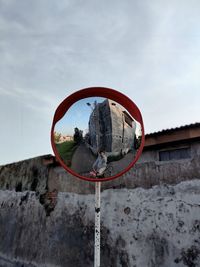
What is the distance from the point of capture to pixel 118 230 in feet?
13.8

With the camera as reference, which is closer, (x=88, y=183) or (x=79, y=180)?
(x=88, y=183)

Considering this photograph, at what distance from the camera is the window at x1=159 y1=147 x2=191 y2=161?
385cm

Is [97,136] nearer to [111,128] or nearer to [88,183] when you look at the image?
[111,128]

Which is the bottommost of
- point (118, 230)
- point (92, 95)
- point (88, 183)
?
point (118, 230)

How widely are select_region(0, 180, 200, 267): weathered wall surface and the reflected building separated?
2167 mm

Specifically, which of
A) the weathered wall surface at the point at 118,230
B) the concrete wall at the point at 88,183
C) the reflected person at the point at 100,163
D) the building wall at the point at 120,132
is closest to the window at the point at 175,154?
the concrete wall at the point at 88,183

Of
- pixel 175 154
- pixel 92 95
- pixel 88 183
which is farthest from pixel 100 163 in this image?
pixel 88 183

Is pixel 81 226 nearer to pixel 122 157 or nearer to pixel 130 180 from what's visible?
pixel 130 180

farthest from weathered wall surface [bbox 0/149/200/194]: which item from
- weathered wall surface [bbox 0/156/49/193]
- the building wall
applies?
the building wall

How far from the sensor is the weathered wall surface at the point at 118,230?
351cm

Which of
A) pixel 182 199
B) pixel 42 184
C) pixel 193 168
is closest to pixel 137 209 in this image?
pixel 182 199

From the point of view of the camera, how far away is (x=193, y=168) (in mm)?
3688

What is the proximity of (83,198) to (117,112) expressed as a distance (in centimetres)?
349

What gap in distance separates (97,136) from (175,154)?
2.44 meters
